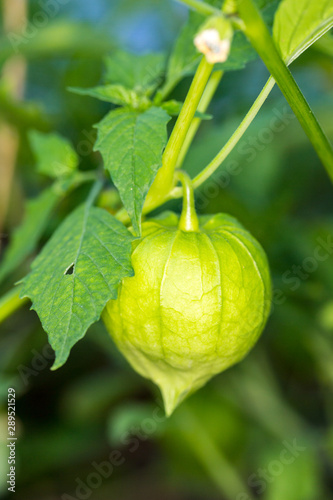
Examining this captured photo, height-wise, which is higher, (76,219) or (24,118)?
(24,118)

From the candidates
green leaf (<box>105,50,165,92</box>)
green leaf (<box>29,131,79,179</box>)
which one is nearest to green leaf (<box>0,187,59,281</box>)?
green leaf (<box>29,131,79,179</box>)

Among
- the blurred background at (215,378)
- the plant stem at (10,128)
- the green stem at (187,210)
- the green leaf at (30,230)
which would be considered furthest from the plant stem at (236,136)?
the plant stem at (10,128)

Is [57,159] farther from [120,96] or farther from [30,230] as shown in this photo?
[120,96]

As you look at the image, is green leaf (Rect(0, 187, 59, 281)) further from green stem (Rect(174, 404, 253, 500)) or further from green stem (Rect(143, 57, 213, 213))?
green stem (Rect(174, 404, 253, 500))

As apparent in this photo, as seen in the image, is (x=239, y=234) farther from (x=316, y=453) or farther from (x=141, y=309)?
(x=316, y=453)

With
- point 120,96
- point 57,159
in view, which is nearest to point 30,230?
point 57,159

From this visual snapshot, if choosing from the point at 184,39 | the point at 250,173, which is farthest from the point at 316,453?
the point at 184,39
